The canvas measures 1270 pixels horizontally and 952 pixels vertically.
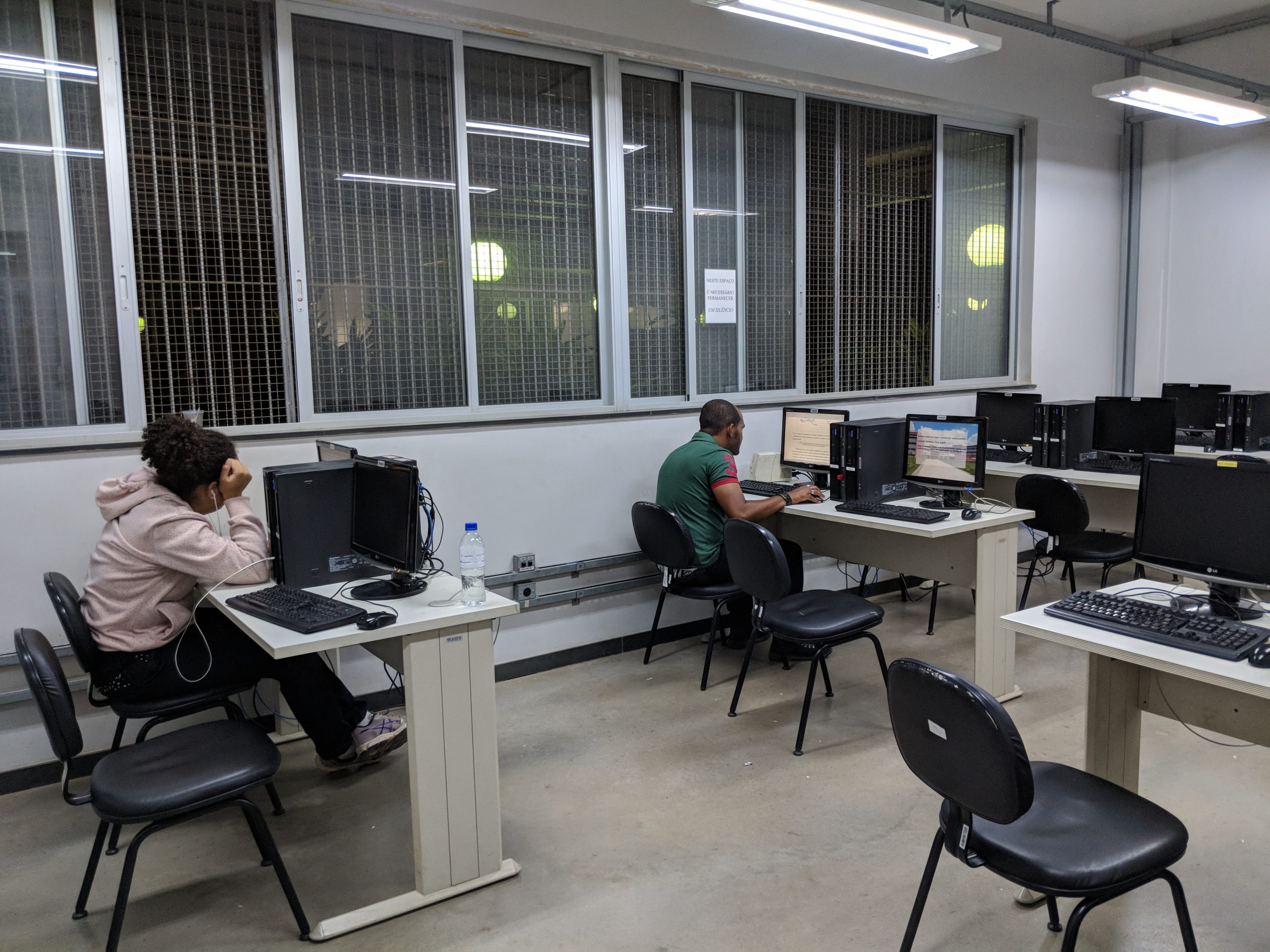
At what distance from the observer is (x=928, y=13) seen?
4.92m

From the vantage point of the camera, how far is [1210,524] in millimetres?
2219

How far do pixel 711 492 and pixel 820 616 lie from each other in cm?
82

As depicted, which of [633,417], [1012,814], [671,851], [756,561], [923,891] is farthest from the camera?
[633,417]

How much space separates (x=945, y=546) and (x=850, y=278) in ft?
6.60

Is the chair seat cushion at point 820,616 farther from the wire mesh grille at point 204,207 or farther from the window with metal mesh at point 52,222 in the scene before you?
the window with metal mesh at point 52,222

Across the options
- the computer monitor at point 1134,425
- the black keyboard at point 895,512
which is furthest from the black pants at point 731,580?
the computer monitor at point 1134,425

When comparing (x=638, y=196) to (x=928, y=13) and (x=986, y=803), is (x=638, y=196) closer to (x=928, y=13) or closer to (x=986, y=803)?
(x=928, y=13)

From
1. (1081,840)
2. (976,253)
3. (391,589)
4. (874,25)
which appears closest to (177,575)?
(391,589)

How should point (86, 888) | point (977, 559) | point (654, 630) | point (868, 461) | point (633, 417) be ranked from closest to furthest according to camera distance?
1. point (86, 888)
2. point (977, 559)
3. point (868, 461)
4. point (654, 630)
5. point (633, 417)

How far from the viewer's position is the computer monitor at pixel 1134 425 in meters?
4.49

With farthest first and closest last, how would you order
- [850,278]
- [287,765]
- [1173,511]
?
[850,278] < [287,765] < [1173,511]

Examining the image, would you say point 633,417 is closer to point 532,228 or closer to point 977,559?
point 532,228

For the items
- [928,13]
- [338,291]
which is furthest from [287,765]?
[928,13]

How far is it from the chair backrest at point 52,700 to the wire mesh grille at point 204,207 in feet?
4.59
